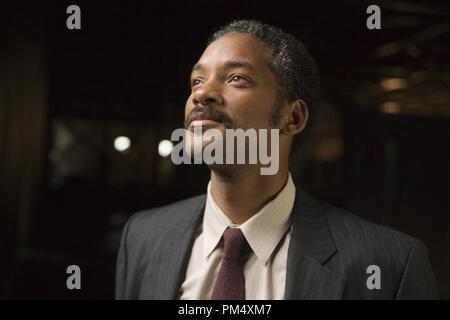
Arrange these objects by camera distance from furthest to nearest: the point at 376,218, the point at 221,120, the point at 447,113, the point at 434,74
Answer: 1. the point at 434,74
2. the point at 447,113
3. the point at 376,218
4. the point at 221,120

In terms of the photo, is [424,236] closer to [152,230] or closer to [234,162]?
[234,162]

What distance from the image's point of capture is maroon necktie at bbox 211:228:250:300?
81cm

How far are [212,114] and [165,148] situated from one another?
13.9 inches

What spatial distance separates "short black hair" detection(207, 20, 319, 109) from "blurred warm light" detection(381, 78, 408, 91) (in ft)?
1.93

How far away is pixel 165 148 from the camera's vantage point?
43.1 inches

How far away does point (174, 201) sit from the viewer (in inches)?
45.1

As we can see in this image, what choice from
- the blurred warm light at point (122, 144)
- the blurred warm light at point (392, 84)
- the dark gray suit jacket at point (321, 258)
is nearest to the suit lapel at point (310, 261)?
the dark gray suit jacket at point (321, 258)

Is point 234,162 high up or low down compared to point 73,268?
up

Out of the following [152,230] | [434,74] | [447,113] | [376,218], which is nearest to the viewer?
[152,230]

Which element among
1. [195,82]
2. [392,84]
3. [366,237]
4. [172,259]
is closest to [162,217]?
[172,259]

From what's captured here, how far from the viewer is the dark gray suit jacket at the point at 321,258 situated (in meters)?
0.79

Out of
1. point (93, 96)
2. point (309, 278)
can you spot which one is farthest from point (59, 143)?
point (309, 278)

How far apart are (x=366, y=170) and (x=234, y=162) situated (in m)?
0.53

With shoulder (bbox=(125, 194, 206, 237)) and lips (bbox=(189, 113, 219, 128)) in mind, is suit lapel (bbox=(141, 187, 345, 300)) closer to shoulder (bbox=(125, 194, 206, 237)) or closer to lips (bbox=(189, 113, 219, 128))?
shoulder (bbox=(125, 194, 206, 237))
